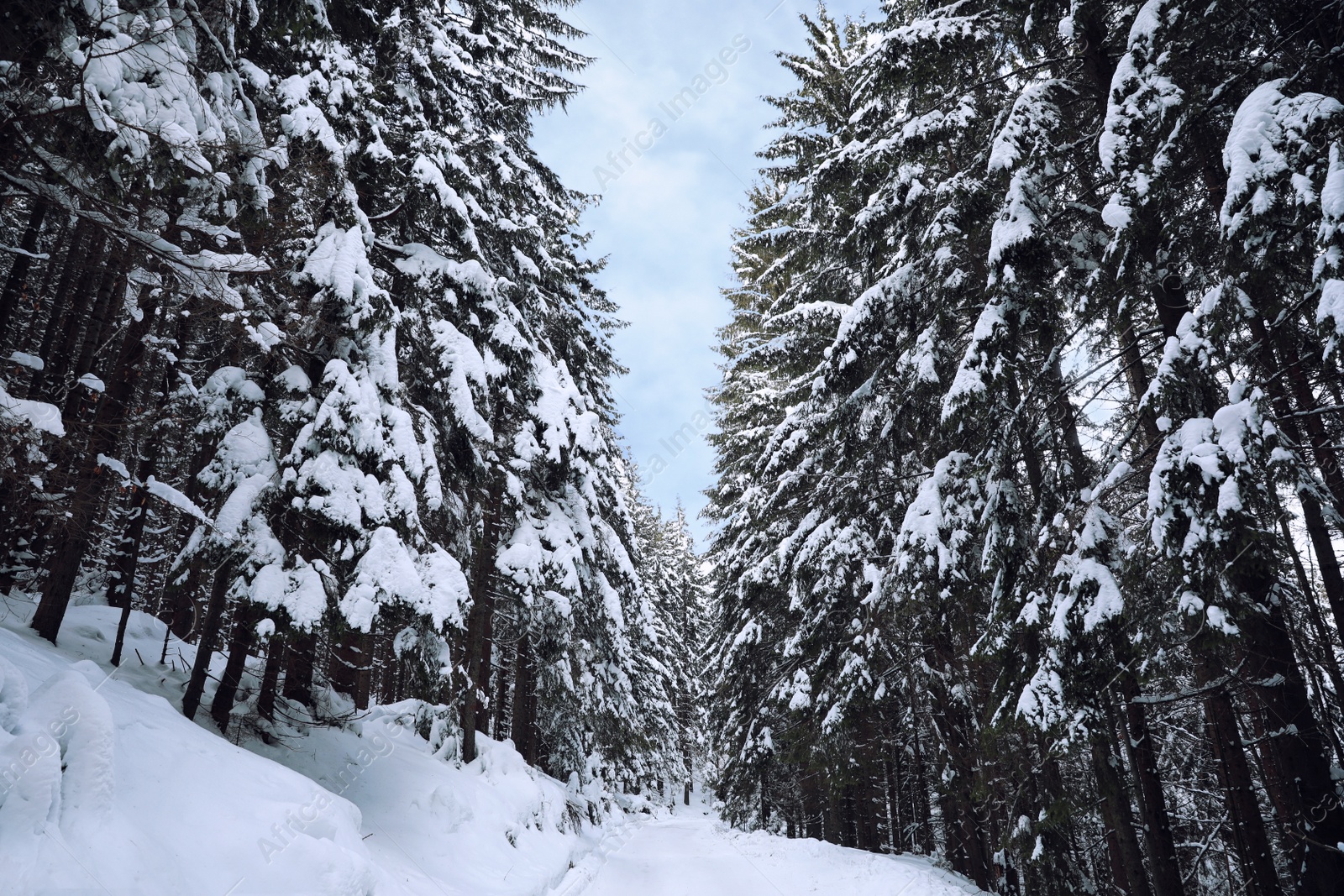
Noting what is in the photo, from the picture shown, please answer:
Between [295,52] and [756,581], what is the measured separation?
12780 millimetres

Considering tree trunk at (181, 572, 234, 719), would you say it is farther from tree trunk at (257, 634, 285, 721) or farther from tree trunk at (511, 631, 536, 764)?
tree trunk at (511, 631, 536, 764)

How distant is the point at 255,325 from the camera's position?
6.50m

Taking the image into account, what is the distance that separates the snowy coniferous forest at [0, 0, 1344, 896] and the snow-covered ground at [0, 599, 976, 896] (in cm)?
7

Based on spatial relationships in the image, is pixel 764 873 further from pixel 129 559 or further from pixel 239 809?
pixel 129 559

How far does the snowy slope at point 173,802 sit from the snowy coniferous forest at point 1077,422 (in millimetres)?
6340

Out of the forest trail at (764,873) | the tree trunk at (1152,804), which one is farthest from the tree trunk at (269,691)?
the tree trunk at (1152,804)

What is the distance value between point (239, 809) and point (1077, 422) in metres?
9.84

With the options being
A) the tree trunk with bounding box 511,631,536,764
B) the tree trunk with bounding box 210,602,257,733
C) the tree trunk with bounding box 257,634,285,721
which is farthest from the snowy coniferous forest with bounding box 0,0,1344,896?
the tree trunk with bounding box 511,631,536,764

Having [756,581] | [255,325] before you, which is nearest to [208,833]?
[255,325]

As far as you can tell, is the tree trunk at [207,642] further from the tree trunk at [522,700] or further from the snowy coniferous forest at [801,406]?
the tree trunk at [522,700]

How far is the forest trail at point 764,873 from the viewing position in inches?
392

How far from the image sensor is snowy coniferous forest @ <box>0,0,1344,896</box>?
4.70 meters

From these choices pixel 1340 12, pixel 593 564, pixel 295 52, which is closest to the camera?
pixel 1340 12

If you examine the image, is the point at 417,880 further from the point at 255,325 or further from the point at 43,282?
the point at 43,282
